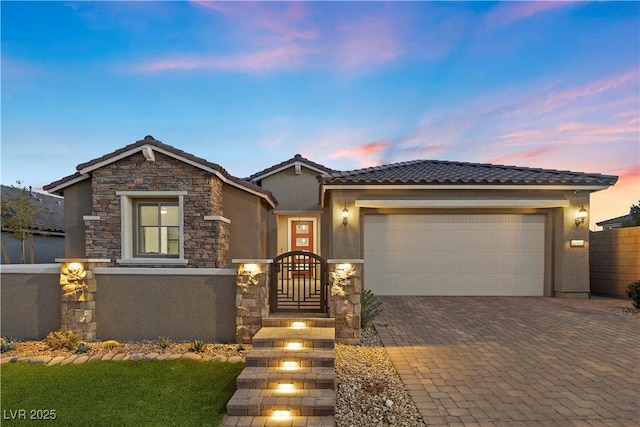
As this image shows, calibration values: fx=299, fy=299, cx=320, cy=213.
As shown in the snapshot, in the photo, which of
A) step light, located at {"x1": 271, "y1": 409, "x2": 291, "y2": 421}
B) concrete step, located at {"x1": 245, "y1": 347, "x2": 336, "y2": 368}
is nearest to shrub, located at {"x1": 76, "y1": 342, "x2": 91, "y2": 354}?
concrete step, located at {"x1": 245, "y1": 347, "x2": 336, "y2": 368}

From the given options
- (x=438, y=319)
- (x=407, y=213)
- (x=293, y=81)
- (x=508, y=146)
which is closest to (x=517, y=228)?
(x=407, y=213)

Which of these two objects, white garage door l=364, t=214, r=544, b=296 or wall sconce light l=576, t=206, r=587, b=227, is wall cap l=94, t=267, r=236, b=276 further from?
wall sconce light l=576, t=206, r=587, b=227

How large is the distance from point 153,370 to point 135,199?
19.0 feet

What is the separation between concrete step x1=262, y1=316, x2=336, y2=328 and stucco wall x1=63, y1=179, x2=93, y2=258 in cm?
716

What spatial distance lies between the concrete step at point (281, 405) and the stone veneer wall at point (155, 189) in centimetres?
547

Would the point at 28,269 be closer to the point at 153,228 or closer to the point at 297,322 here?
the point at 153,228

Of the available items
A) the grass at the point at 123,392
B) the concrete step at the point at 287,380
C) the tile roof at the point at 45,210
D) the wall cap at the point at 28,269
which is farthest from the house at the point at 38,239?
the concrete step at the point at 287,380

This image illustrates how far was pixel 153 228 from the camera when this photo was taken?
29.1 ft

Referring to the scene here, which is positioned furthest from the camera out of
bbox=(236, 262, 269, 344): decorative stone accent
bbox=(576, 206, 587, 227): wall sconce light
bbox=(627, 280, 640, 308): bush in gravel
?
bbox=(576, 206, 587, 227): wall sconce light

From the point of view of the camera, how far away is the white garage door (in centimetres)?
984

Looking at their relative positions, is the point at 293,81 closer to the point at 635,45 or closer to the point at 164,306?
the point at 164,306

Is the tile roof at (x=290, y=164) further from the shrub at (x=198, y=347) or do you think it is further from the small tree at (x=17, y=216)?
the small tree at (x=17, y=216)

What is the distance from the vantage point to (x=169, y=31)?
31.6 feet

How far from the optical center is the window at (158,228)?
28.9 feet
